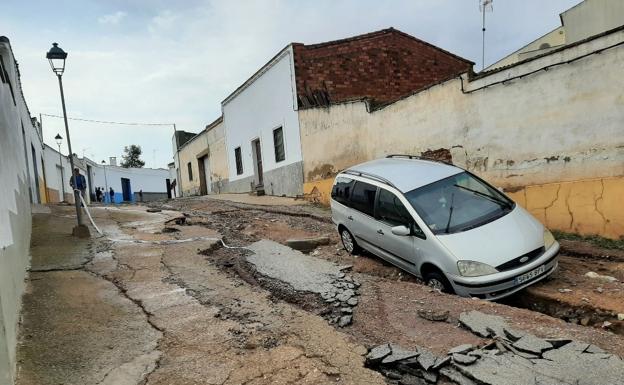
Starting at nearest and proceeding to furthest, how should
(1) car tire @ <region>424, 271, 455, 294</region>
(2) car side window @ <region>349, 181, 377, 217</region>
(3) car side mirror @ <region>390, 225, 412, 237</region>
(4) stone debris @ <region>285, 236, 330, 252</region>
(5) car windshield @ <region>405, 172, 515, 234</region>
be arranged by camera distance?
1. (1) car tire @ <region>424, 271, 455, 294</region>
2. (5) car windshield @ <region>405, 172, 515, 234</region>
3. (3) car side mirror @ <region>390, 225, 412, 237</region>
4. (2) car side window @ <region>349, 181, 377, 217</region>
5. (4) stone debris @ <region>285, 236, 330, 252</region>

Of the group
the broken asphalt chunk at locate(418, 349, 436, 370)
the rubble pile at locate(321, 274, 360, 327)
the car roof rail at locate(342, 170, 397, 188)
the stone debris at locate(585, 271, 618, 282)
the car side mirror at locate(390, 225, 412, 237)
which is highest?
the car roof rail at locate(342, 170, 397, 188)

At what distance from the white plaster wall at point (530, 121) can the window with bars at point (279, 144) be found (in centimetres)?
566

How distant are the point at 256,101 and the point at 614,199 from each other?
46.0 feet

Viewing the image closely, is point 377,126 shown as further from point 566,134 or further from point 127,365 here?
point 127,365

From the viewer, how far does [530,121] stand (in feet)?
26.2

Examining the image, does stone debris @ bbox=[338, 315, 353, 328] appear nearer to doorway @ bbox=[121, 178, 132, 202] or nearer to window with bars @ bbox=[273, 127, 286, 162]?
window with bars @ bbox=[273, 127, 286, 162]

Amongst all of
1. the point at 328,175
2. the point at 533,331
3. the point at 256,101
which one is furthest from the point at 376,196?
the point at 256,101

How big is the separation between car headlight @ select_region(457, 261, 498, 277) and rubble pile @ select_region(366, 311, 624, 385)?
1274mm

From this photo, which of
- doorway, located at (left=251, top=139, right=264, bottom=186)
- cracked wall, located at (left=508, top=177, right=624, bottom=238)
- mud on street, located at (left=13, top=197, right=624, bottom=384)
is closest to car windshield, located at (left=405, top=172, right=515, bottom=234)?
mud on street, located at (left=13, top=197, right=624, bottom=384)

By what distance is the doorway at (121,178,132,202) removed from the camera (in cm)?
4541

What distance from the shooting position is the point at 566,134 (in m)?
7.45

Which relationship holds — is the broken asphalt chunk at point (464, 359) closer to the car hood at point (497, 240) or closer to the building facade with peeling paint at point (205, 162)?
the car hood at point (497, 240)

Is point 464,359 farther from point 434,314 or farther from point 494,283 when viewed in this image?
point 494,283

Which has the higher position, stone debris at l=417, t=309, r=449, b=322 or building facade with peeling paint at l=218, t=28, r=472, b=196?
building facade with peeling paint at l=218, t=28, r=472, b=196
